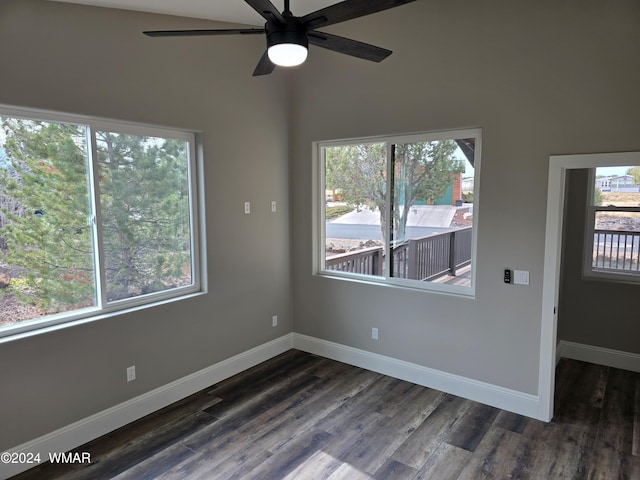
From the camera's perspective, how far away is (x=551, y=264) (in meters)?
3.02

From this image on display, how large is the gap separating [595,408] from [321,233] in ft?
9.60

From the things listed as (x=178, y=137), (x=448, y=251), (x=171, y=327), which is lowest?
(x=171, y=327)

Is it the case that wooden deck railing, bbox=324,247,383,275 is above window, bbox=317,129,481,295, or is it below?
below

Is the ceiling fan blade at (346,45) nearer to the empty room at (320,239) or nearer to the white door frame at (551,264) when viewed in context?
the empty room at (320,239)

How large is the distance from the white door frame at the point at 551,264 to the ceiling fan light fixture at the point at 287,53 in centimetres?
212

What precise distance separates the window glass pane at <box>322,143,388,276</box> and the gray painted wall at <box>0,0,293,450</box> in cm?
52

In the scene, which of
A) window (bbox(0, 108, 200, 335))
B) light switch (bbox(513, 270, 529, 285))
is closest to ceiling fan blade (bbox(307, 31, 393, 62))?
window (bbox(0, 108, 200, 335))

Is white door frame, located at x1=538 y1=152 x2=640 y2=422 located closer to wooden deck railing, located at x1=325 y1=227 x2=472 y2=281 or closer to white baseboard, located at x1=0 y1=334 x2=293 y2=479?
wooden deck railing, located at x1=325 y1=227 x2=472 y2=281

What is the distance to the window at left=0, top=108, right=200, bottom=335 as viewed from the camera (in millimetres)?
2537

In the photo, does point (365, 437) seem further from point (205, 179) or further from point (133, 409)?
point (205, 179)

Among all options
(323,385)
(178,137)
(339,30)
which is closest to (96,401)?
(323,385)

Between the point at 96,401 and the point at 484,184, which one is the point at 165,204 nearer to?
the point at 96,401

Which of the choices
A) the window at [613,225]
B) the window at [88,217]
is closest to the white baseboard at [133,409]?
the window at [88,217]

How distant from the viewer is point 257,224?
13.4 feet
